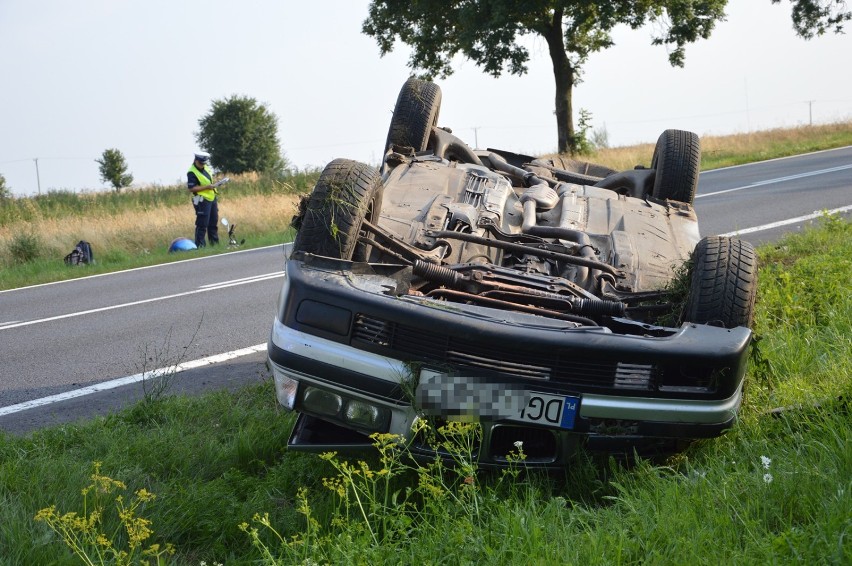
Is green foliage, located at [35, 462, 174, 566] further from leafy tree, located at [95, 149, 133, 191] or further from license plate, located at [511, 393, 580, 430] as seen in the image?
leafy tree, located at [95, 149, 133, 191]

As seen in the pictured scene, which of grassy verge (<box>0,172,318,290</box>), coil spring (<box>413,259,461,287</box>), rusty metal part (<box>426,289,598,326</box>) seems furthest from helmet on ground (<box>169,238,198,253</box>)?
rusty metal part (<box>426,289,598,326</box>)

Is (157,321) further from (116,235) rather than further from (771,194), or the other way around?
(771,194)

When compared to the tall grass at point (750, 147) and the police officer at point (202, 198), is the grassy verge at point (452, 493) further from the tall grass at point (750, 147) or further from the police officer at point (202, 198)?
the tall grass at point (750, 147)

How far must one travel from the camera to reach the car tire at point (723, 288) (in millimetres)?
3705

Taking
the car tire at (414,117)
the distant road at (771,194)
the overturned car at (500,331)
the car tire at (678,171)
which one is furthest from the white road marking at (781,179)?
the overturned car at (500,331)

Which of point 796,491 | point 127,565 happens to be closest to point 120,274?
point 127,565

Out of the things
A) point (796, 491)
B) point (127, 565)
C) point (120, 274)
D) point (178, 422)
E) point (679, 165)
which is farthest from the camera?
point (120, 274)

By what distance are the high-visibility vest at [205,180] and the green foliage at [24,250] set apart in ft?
9.34

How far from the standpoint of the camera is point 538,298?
3.99 meters

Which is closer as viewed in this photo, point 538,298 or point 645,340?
point 645,340

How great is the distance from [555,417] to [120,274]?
9287 mm

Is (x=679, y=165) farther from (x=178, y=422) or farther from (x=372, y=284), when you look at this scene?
(x=178, y=422)

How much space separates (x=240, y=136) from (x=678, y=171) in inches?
1802

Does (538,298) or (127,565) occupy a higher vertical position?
(538,298)
